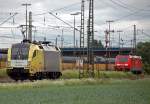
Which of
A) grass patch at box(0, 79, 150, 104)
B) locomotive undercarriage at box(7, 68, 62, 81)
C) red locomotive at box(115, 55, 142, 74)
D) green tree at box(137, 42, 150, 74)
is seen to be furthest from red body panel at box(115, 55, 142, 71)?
grass patch at box(0, 79, 150, 104)

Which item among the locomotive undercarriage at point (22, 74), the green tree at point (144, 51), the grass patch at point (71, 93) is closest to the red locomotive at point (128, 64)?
the green tree at point (144, 51)

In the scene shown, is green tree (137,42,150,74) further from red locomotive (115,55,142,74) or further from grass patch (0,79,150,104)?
grass patch (0,79,150,104)

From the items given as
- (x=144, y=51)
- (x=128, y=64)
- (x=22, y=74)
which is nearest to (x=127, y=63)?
(x=128, y=64)

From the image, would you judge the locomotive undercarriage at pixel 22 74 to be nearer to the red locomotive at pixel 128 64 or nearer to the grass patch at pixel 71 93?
the grass patch at pixel 71 93

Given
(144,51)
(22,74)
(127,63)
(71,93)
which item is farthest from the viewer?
(144,51)

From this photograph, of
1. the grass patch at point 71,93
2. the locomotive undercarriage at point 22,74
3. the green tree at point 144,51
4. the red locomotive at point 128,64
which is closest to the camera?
the grass patch at point 71,93

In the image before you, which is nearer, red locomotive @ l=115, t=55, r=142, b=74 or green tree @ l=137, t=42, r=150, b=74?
red locomotive @ l=115, t=55, r=142, b=74

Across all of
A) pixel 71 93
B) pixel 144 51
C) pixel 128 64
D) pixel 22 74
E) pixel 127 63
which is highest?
pixel 144 51

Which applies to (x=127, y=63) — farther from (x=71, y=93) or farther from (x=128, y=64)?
(x=71, y=93)

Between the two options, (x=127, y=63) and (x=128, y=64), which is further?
(x=127, y=63)

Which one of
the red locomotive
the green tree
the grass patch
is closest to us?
the grass patch

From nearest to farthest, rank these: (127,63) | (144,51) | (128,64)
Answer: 1. (128,64)
2. (127,63)
3. (144,51)

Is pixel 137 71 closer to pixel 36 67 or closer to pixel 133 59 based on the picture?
pixel 133 59

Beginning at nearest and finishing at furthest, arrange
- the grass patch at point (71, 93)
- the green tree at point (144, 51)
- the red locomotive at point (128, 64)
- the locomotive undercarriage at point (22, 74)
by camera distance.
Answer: the grass patch at point (71, 93) → the locomotive undercarriage at point (22, 74) → the red locomotive at point (128, 64) → the green tree at point (144, 51)
